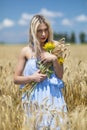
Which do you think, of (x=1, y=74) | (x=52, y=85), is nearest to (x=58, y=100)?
(x=52, y=85)

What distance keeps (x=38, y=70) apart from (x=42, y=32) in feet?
0.99

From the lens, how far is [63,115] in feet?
7.02

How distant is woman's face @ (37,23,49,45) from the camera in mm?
2791

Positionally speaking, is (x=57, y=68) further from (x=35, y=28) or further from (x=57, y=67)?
(x=35, y=28)

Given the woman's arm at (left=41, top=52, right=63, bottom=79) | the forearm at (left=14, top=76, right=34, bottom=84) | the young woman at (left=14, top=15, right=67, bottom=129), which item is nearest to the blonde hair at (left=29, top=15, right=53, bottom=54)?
the young woman at (left=14, top=15, right=67, bottom=129)

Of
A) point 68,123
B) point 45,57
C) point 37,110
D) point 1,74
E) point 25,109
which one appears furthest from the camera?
point 1,74

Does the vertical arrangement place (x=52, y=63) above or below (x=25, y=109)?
above

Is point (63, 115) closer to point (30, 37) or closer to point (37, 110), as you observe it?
point (37, 110)

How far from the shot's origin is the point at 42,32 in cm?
279

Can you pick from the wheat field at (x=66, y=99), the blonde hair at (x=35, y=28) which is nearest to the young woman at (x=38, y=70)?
the blonde hair at (x=35, y=28)

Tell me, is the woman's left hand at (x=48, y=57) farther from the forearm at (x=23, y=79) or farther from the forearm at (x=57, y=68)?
the forearm at (x=23, y=79)

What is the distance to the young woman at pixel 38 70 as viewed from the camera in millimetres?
2709

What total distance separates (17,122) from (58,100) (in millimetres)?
480

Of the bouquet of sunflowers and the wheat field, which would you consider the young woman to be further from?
the wheat field
